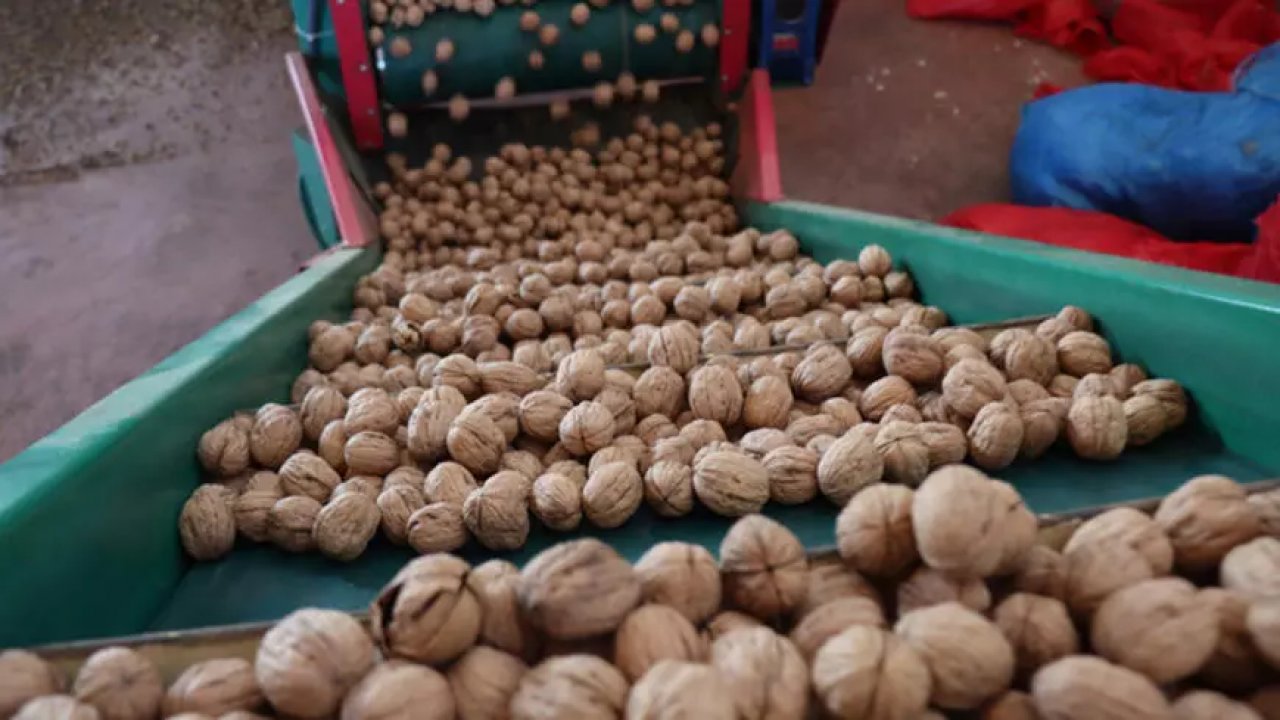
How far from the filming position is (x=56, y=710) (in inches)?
37.0

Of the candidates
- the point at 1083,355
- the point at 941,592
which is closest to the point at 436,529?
the point at 941,592

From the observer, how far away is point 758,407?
1.85 metres

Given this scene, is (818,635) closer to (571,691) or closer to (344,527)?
(571,691)

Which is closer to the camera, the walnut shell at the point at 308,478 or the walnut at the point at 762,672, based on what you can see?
the walnut at the point at 762,672

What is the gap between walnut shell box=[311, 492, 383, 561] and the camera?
1.53 meters

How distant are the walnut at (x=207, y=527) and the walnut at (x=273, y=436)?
18 cm

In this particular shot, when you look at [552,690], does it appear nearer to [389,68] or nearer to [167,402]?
[167,402]

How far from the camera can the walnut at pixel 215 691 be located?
3.33ft

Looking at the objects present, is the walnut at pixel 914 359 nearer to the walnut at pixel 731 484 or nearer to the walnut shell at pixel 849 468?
the walnut shell at pixel 849 468

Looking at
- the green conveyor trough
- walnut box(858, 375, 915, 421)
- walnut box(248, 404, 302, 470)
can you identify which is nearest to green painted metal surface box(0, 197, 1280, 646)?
the green conveyor trough

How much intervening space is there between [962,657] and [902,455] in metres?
0.67

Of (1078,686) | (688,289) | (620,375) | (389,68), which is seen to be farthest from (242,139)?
(1078,686)

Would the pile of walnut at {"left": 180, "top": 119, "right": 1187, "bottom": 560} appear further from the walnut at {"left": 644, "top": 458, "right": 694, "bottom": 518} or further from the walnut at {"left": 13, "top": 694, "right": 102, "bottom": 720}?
the walnut at {"left": 13, "top": 694, "right": 102, "bottom": 720}

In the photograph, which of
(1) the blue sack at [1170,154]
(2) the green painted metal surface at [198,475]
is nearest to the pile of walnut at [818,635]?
(2) the green painted metal surface at [198,475]
